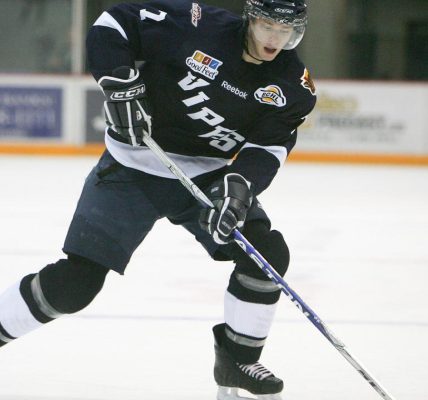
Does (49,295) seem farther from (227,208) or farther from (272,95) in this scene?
(272,95)

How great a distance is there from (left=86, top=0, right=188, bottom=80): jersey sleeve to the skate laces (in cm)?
74

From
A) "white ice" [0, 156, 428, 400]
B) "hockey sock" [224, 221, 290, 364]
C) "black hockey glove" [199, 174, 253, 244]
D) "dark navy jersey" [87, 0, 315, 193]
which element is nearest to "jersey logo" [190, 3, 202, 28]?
"dark navy jersey" [87, 0, 315, 193]

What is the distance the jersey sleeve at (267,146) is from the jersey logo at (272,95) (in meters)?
0.03

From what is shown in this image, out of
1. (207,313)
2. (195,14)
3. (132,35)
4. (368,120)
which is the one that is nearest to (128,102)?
(132,35)

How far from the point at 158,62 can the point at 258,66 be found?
23 cm

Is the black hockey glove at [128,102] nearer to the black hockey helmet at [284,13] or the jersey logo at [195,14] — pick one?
the jersey logo at [195,14]

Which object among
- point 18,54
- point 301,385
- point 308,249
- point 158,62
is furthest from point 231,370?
point 18,54

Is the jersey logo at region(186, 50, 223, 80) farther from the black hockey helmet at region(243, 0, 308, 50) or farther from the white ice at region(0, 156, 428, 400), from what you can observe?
the white ice at region(0, 156, 428, 400)

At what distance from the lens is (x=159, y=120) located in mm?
2520

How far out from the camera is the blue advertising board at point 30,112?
8578mm

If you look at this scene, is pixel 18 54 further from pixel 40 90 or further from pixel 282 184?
pixel 282 184

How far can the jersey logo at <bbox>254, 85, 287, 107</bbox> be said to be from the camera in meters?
2.45

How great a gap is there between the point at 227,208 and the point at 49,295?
1.42 feet

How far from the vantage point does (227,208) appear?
2.30 metres
